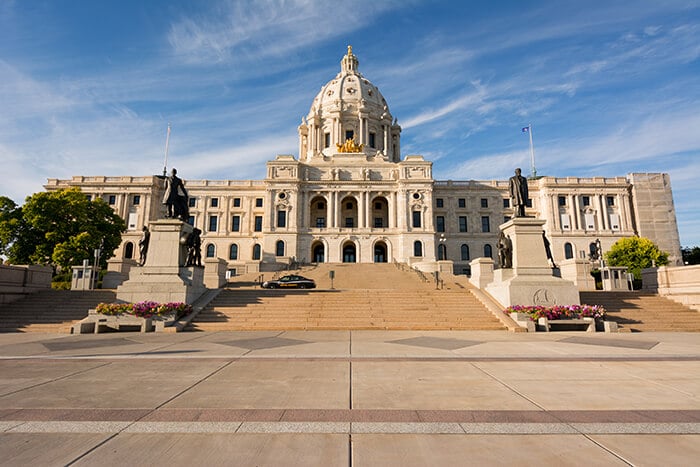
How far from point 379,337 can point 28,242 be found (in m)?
45.5

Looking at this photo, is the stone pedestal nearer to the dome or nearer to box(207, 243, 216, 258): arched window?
box(207, 243, 216, 258): arched window

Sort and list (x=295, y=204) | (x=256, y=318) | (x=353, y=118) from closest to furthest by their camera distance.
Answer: (x=256, y=318) → (x=295, y=204) → (x=353, y=118)

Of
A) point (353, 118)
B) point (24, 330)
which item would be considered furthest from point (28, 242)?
point (353, 118)

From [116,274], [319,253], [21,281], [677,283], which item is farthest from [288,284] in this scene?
[319,253]

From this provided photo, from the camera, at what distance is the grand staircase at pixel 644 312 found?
57.8ft

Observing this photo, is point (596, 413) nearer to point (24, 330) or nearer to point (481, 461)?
point (481, 461)

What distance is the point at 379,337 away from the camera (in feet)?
46.8

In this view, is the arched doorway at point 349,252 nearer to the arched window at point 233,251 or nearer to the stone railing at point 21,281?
the arched window at point 233,251

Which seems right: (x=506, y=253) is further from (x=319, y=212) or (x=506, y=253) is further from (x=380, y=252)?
(x=319, y=212)

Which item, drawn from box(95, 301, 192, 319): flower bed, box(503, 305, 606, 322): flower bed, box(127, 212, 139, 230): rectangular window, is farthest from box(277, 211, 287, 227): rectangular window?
box(503, 305, 606, 322): flower bed

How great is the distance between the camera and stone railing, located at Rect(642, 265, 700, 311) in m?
20.7

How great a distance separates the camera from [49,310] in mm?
19969

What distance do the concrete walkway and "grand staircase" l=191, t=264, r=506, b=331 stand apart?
7322mm

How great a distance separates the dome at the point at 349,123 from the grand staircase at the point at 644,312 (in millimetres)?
57095
